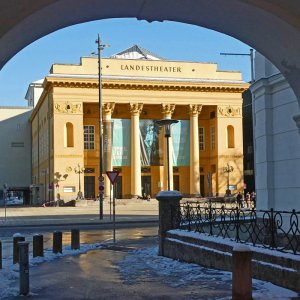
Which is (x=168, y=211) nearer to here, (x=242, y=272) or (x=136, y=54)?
(x=242, y=272)

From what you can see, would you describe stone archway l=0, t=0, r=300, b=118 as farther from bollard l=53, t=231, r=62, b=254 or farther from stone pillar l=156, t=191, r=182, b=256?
bollard l=53, t=231, r=62, b=254

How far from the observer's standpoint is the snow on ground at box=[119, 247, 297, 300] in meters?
8.63

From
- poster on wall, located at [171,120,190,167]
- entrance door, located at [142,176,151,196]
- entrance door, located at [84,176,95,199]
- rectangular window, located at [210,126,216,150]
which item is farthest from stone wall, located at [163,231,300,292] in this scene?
rectangular window, located at [210,126,216,150]

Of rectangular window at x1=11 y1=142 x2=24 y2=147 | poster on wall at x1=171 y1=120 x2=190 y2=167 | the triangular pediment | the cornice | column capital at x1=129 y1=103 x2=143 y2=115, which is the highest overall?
the triangular pediment

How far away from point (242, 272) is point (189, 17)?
3877mm

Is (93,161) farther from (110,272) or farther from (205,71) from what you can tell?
(110,272)

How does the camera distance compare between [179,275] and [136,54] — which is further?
[136,54]

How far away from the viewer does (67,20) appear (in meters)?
8.05

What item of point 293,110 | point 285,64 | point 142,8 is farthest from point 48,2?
point 293,110

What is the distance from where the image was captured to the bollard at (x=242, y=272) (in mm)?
7566

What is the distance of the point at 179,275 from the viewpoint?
36.6 ft

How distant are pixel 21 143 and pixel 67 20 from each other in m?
89.4

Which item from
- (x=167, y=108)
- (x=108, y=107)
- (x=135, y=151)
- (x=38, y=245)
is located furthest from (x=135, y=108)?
(x=38, y=245)

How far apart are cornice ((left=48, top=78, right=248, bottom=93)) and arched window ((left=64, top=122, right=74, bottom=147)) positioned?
16.4 ft
